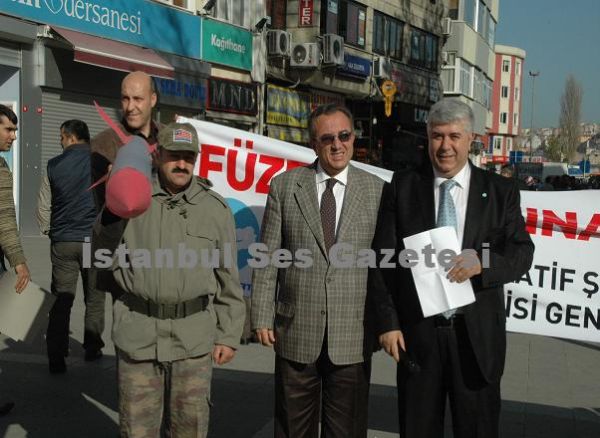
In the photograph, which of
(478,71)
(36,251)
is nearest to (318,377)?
(36,251)

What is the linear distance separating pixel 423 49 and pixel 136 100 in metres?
31.6

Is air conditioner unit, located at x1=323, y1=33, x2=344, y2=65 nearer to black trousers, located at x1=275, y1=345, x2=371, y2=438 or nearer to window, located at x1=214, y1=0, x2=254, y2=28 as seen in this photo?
window, located at x1=214, y1=0, x2=254, y2=28

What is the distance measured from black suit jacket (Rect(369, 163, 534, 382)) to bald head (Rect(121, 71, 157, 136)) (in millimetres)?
1580

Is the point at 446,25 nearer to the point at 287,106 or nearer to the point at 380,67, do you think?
the point at 380,67

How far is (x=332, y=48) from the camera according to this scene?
24500mm

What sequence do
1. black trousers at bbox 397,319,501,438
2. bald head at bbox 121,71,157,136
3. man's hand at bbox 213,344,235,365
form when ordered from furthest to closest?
bald head at bbox 121,71,157,136 < man's hand at bbox 213,344,235,365 < black trousers at bbox 397,319,501,438

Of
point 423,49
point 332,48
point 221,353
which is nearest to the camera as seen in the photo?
point 221,353

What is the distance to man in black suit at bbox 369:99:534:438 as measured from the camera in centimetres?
345

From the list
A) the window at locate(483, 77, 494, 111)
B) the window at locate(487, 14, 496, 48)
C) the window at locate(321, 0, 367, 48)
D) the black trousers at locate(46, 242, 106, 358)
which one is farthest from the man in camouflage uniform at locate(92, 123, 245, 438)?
the window at locate(487, 14, 496, 48)

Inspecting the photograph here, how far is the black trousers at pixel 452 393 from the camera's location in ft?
11.4

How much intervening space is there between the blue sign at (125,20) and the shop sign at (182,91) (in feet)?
2.21

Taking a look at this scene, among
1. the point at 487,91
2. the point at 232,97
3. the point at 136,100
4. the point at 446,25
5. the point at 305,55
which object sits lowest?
the point at 136,100

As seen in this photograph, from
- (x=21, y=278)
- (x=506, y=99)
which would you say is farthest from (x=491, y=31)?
(x=21, y=278)

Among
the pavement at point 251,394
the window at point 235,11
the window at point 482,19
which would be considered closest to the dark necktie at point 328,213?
the pavement at point 251,394
